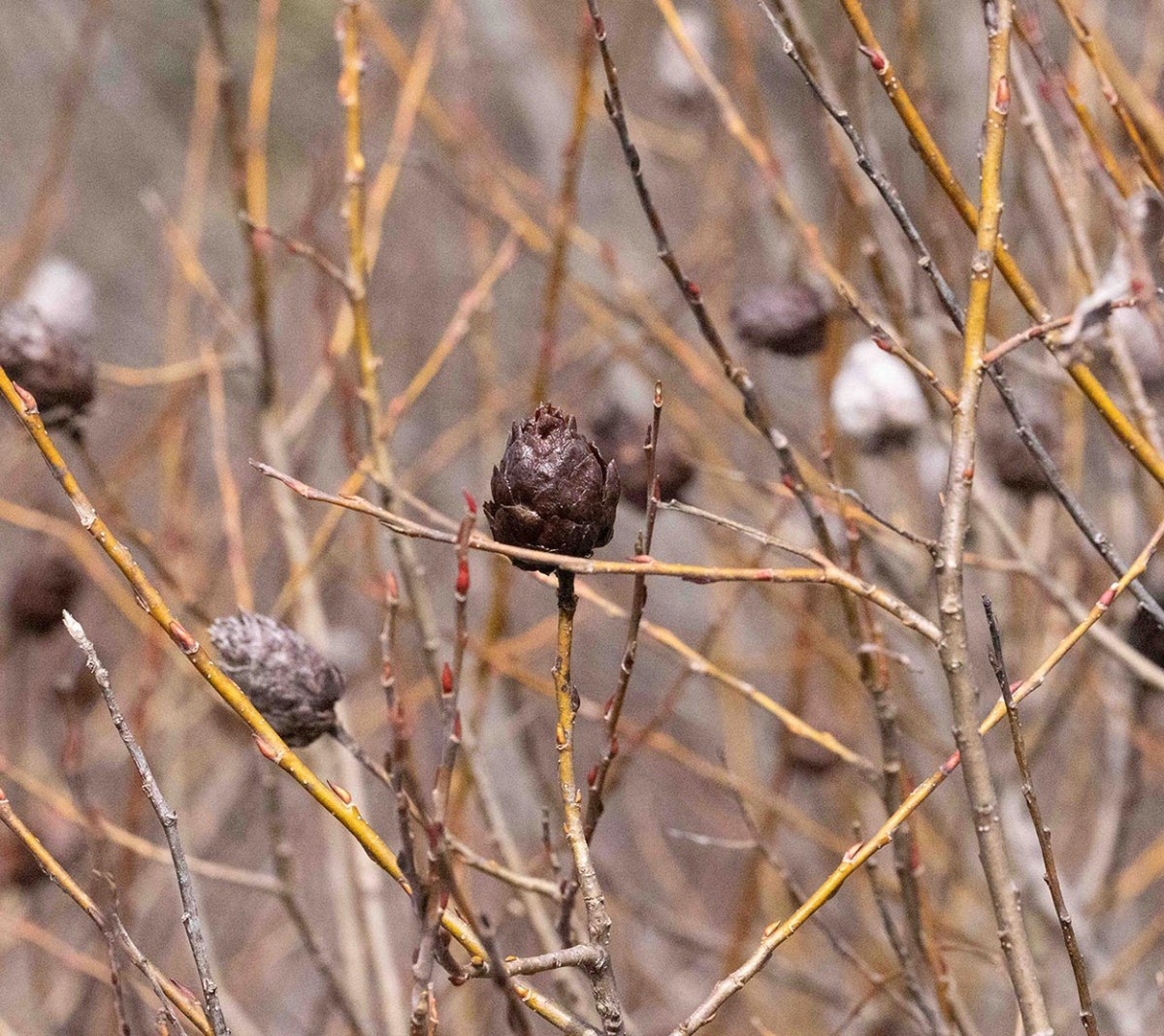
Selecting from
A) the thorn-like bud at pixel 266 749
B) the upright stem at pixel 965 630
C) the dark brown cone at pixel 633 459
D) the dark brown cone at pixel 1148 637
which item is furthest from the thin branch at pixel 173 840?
the dark brown cone at pixel 1148 637

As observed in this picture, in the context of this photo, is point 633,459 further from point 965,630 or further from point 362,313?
point 965,630

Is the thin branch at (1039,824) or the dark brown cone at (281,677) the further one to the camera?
the dark brown cone at (281,677)

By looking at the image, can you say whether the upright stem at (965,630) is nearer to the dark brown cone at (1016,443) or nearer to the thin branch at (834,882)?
the thin branch at (834,882)

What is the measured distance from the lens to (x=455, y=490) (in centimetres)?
418

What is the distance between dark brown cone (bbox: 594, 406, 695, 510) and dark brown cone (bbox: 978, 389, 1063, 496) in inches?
14.9

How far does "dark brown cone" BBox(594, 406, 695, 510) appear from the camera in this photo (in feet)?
4.55

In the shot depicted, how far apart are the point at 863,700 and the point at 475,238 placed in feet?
3.51

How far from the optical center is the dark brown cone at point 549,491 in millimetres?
697

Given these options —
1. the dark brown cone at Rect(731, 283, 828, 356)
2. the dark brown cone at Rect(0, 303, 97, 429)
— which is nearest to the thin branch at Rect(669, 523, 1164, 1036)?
the dark brown cone at Rect(731, 283, 828, 356)

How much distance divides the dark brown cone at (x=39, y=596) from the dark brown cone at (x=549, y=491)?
1.32 m

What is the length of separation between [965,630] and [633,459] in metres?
0.79

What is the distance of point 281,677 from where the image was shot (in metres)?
0.90

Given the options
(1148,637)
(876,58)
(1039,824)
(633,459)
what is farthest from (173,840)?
(1148,637)

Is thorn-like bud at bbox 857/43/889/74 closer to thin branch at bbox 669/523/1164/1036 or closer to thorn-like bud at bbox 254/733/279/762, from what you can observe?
thin branch at bbox 669/523/1164/1036
